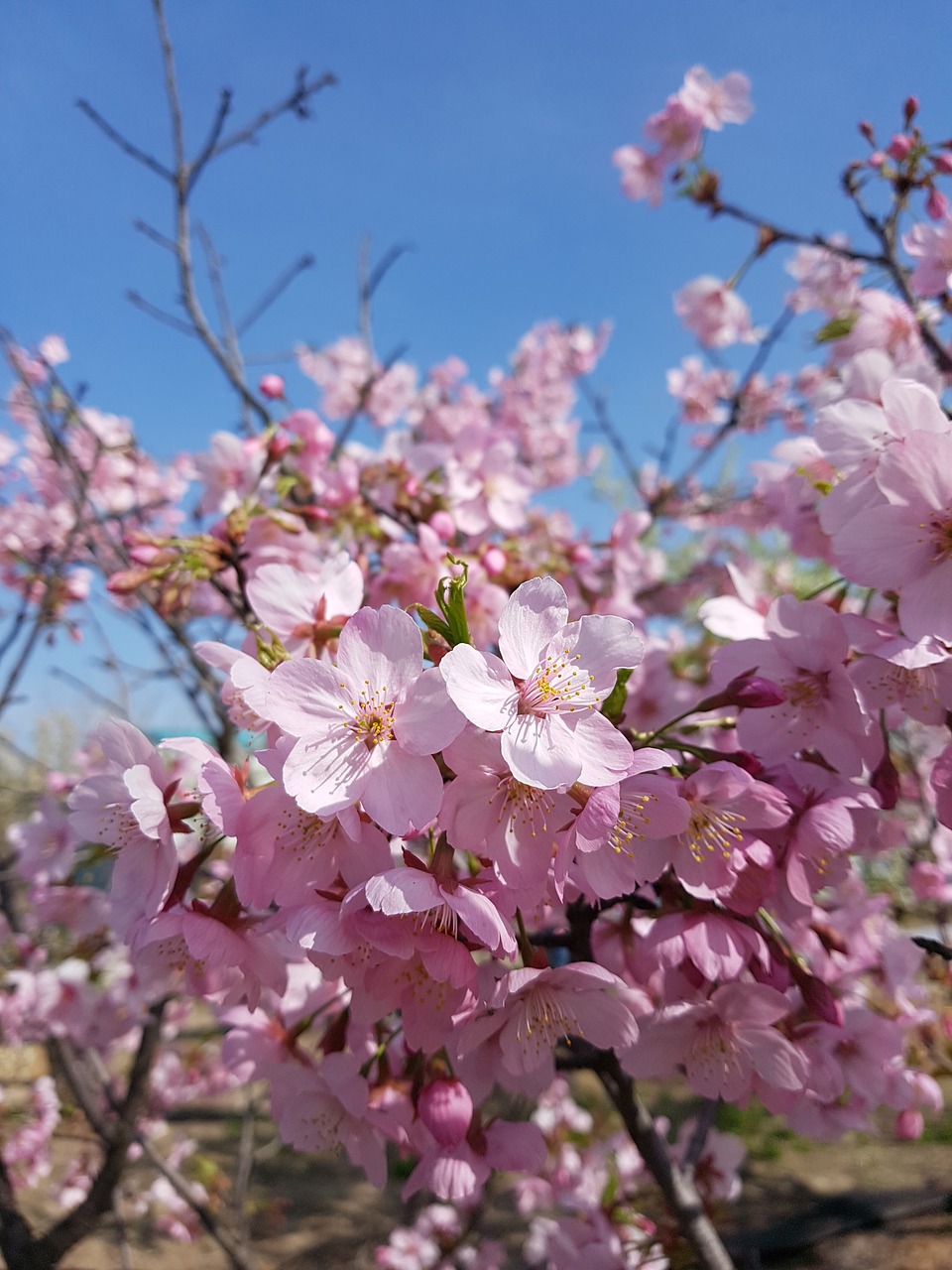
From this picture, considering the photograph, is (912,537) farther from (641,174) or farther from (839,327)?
(641,174)

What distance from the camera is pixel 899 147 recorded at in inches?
72.9

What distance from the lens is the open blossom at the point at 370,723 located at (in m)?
0.76

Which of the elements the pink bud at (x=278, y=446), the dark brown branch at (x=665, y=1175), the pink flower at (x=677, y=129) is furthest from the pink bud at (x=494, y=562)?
the pink flower at (x=677, y=129)

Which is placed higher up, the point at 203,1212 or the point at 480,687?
the point at 480,687

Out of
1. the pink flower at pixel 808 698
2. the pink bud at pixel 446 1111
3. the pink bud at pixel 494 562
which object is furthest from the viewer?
the pink bud at pixel 494 562

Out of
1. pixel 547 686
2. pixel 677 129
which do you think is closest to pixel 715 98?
pixel 677 129

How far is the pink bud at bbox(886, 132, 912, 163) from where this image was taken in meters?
1.85

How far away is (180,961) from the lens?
1.02 meters

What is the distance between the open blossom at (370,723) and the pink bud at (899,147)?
200cm

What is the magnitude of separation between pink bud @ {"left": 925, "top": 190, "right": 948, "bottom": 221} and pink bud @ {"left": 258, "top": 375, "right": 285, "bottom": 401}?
5.83 feet

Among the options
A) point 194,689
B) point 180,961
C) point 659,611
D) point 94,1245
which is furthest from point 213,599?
point 94,1245

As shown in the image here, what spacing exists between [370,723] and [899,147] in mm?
2098

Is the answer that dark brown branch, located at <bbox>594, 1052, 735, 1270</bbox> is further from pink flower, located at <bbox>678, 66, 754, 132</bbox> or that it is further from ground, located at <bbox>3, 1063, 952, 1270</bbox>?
pink flower, located at <bbox>678, 66, 754, 132</bbox>

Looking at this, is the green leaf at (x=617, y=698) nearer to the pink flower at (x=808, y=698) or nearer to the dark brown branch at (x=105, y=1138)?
the pink flower at (x=808, y=698)
